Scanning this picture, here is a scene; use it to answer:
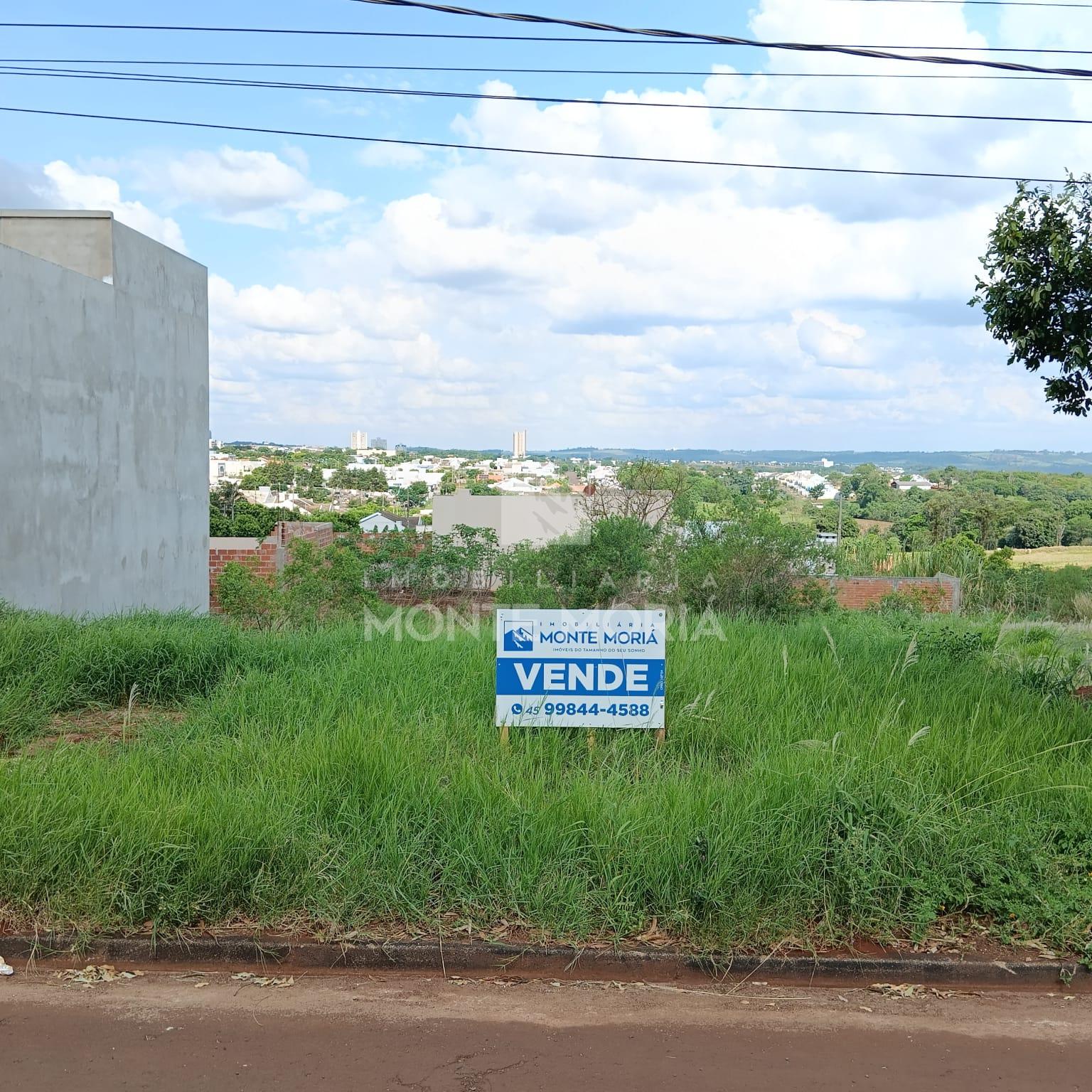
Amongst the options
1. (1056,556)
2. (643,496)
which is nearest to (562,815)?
(643,496)

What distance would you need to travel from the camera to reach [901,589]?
21.0 metres

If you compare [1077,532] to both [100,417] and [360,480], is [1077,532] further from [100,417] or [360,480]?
[360,480]

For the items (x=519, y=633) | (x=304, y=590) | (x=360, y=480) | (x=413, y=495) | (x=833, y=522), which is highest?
(x=360, y=480)

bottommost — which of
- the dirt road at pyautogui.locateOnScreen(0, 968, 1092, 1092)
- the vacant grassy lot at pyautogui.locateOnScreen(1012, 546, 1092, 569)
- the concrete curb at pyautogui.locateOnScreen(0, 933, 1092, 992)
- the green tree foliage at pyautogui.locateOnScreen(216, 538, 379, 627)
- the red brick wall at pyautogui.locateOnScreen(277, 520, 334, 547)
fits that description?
the dirt road at pyautogui.locateOnScreen(0, 968, 1092, 1092)

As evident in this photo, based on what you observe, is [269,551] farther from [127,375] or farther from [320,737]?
[320,737]

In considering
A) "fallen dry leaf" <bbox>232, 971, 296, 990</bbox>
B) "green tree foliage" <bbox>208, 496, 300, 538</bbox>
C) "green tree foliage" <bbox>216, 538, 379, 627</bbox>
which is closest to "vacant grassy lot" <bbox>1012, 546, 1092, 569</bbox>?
"green tree foliage" <bbox>216, 538, 379, 627</bbox>

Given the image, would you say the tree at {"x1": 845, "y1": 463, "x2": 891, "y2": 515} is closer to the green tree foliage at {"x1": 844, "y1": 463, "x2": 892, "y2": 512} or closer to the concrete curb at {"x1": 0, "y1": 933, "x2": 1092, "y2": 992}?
the green tree foliage at {"x1": 844, "y1": 463, "x2": 892, "y2": 512}

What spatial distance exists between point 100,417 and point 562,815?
13061mm

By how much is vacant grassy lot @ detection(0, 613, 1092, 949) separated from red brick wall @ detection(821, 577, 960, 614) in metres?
13.3

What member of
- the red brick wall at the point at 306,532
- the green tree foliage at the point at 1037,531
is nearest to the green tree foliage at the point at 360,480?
the green tree foliage at the point at 1037,531

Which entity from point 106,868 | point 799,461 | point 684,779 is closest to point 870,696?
point 684,779

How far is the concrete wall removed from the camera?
40.9 m

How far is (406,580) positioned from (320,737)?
1386 centimetres

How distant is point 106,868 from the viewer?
4.89 metres
